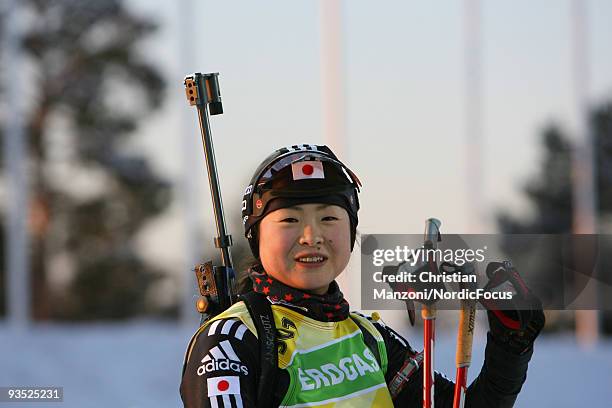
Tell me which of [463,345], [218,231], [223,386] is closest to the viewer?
[223,386]

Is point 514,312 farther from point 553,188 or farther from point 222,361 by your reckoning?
point 553,188

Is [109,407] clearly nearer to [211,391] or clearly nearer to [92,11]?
[211,391]

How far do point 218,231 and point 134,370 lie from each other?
9973 millimetres

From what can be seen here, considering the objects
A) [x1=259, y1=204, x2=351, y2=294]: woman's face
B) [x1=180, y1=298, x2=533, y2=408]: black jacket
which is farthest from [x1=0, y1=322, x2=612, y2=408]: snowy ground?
[x1=259, y1=204, x2=351, y2=294]: woman's face

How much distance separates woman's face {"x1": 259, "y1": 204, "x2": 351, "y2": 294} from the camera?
349 centimetres

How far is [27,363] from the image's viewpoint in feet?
45.4

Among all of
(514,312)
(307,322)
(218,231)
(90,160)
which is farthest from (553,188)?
(514,312)

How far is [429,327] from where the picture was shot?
11.1 feet

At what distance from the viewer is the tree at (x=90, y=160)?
2375 centimetres

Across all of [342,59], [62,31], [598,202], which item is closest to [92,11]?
[62,31]

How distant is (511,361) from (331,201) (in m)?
0.68

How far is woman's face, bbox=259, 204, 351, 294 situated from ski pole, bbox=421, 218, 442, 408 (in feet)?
1.06

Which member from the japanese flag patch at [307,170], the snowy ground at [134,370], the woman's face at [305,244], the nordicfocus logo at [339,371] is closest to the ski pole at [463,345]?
the nordicfocus logo at [339,371]

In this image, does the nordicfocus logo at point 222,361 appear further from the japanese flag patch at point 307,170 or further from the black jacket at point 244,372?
the japanese flag patch at point 307,170
